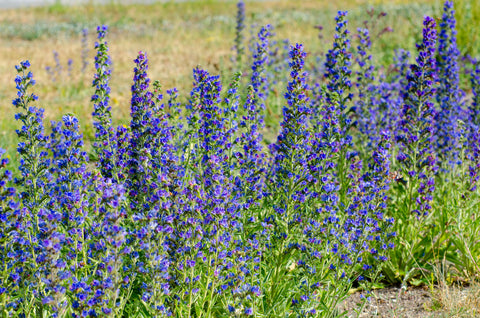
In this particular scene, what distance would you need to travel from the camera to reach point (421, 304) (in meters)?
4.73

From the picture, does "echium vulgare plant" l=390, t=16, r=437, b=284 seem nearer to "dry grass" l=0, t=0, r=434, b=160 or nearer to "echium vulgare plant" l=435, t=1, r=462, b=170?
"echium vulgare plant" l=435, t=1, r=462, b=170

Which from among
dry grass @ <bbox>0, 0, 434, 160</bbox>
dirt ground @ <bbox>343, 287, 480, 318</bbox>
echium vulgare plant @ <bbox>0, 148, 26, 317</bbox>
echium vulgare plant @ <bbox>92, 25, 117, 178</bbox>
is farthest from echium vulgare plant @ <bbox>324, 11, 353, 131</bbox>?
dry grass @ <bbox>0, 0, 434, 160</bbox>

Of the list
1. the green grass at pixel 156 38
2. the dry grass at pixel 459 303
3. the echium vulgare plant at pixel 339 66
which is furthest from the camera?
the green grass at pixel 156 38

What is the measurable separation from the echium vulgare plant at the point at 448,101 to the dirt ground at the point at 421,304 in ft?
6.34

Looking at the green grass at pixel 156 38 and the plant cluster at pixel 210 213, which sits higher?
the green grass at pixel 156 38

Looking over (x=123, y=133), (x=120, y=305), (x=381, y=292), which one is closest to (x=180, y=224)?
(x=120, y=305)

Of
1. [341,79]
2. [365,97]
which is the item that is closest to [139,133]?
[341,79]

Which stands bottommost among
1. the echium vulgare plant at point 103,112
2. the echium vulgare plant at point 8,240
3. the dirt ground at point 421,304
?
the dirt ground at point 421,304

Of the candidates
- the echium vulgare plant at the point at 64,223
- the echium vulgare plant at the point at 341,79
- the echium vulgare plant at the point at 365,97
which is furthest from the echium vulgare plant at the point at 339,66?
the echium vulgare plant at the point at 64,223

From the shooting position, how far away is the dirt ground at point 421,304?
4.12 m

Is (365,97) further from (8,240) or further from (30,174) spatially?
(8,240)

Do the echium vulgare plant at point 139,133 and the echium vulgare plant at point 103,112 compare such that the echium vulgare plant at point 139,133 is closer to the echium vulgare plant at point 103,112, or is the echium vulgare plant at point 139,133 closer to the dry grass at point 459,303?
the echium vulgare plant at point 103,112

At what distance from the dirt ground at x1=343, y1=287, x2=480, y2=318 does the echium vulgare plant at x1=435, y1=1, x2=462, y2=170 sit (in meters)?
1.93

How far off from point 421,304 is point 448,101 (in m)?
2.81
